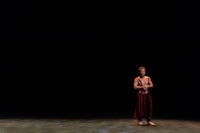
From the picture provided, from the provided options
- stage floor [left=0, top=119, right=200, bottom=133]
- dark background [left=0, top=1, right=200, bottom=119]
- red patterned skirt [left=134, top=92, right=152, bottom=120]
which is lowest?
stage floor [left=0, top=119, right=200, bottom=133]

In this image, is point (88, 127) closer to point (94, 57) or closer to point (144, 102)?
point (144, 102)

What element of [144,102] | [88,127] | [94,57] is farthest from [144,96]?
[94,57]

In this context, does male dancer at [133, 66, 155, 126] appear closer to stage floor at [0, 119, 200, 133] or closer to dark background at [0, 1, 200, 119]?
stage floor at [0, 119, 200, 133]

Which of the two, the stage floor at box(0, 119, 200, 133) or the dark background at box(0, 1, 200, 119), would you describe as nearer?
the stage floor at box(0, 119, 200, 133)

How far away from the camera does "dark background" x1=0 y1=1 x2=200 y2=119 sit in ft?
49.0

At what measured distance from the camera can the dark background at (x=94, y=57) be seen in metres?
14.9

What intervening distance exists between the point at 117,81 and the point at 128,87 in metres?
0.52

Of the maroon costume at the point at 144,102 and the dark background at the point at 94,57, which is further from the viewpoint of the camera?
the dark background at the point at 94,57

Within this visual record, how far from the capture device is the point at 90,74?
16234 millimetres

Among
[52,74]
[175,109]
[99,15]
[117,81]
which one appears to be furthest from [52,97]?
[175,109]

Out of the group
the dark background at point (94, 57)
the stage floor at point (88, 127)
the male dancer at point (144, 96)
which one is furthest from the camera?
the dark background at point (94, 57)

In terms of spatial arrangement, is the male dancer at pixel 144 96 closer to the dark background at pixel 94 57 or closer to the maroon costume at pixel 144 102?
the maroon costume at pixel 144 102

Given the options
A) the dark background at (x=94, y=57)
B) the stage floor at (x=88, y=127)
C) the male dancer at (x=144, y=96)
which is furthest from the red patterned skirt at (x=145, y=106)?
the dark background at (x=94, y=57)

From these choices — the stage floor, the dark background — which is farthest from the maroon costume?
the dark background
